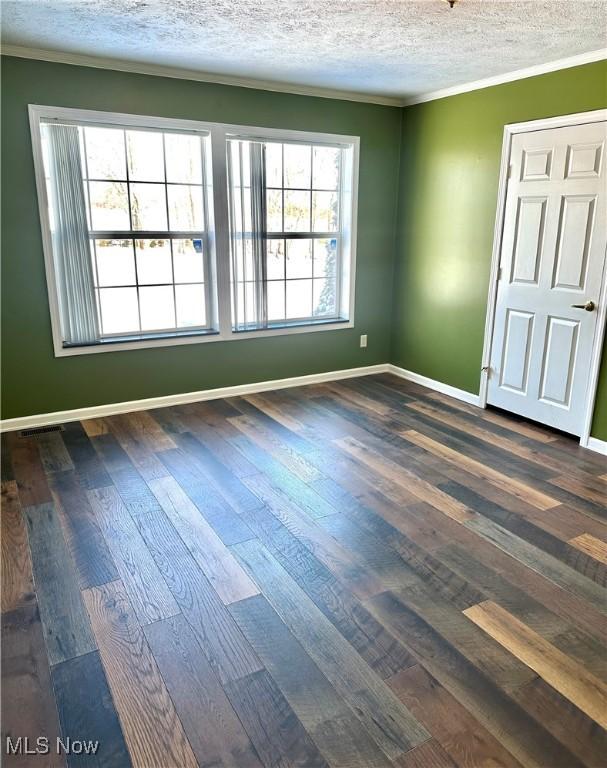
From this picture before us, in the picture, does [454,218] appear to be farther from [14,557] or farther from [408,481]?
[14,557]

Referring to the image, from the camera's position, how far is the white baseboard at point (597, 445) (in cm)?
352

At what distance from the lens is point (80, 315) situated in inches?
153

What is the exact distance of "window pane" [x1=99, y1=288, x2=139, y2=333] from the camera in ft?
13.3

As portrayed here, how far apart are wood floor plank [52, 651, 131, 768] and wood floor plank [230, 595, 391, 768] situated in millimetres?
503

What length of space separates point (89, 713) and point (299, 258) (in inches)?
151

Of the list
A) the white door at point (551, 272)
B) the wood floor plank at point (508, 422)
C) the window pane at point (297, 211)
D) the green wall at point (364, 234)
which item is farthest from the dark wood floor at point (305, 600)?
the window pane at point (297, 211)

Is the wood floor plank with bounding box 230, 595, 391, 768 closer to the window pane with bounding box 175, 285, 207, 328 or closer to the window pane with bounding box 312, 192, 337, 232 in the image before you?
the window pane with bounding box 175, 285, 207, 328

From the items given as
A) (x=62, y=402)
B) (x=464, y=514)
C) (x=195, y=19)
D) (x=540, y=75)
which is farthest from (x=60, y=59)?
(x=464, y=514)

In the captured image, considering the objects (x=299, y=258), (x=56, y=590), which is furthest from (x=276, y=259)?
(x=56, y=590)

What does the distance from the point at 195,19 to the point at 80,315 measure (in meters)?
2.09

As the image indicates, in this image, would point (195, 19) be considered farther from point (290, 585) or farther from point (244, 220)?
point (290, 585)

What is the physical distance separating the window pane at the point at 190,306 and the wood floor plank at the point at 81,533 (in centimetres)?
163

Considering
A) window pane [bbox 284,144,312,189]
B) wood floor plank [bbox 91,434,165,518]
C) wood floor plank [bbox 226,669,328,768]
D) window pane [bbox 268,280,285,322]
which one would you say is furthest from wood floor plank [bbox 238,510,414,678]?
window pane [bbox 284,144,312,189]

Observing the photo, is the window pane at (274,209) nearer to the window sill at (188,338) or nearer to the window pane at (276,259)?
the window pane at (276,259)
